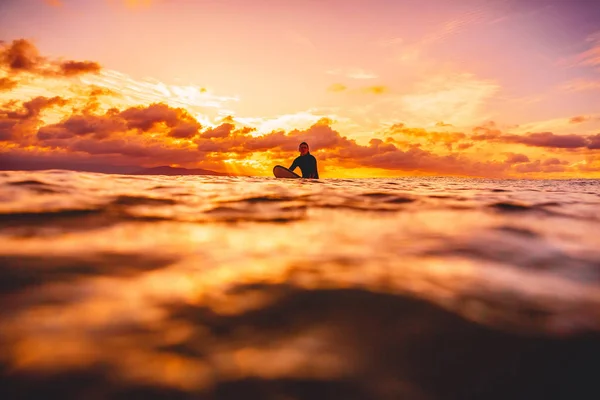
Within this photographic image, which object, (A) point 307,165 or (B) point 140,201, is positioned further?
(A) point 307,165

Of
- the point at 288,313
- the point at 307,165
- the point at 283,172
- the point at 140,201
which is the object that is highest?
the point at 307,165

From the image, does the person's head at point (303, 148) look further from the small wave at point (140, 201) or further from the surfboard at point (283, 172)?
the small wave at point (140, 201)

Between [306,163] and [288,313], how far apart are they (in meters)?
14.2

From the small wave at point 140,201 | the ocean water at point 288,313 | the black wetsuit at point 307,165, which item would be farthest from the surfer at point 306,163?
the ocean water at point 288,313

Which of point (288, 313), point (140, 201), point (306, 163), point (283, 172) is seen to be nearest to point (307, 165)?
point (306, 163)

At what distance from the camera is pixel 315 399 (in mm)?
1107

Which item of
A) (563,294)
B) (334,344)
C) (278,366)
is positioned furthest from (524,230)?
(278,366)

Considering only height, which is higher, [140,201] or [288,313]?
[140,201]

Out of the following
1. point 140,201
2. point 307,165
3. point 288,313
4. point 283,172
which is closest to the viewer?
point 288,313

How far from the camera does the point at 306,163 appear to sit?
1571 centimetres

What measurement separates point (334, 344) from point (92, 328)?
98 cm

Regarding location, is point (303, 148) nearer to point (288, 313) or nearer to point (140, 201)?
point (140, 201)

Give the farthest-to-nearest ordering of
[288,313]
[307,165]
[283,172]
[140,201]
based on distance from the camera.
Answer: [307,165]
[283,172]
[140,201]
[288,313]

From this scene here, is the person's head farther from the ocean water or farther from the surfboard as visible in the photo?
the ocean water
